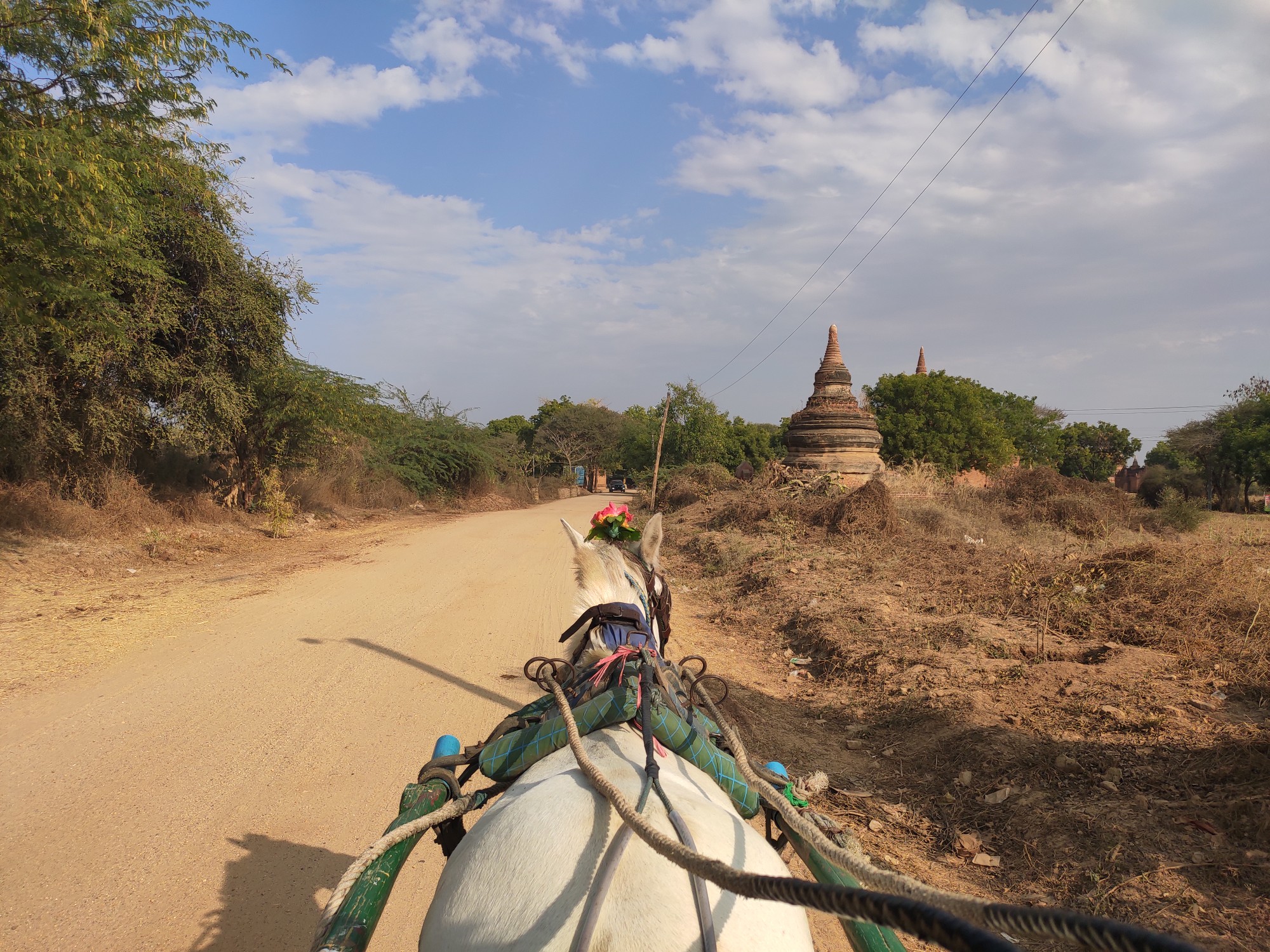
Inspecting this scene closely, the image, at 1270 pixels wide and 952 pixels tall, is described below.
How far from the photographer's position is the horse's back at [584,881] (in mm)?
1247

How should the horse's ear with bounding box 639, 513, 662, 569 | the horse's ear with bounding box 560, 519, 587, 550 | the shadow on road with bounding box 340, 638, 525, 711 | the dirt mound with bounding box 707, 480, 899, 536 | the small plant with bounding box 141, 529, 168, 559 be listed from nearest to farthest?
the horse's ear with bounding box 560, 519, 587, 550 < the horse's ear with bounding box 639, 513, 662, 569 < the shadow on road with bounding box 340, 638, 525, 711 < the small plant with bounding box 141, 529, 168, 559 < the dirt mound with bounding box 707, 480, 899, 536

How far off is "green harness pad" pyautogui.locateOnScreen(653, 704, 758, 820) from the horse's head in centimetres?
71

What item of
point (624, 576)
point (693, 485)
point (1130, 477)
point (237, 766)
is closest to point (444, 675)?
point (237, 766)

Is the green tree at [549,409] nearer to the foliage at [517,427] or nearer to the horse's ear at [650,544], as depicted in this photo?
the foliage at [517,427]

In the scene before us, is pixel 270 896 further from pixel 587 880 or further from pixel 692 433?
pixel 692 433

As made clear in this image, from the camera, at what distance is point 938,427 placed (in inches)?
918

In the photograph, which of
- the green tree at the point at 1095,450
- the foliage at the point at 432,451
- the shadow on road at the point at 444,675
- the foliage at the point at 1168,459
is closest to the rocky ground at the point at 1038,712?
the shadow on road at the point at 444,675

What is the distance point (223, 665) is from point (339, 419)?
917cm

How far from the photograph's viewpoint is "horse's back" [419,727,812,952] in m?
1.25

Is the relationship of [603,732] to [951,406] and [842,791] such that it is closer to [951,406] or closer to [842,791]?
[842,791]

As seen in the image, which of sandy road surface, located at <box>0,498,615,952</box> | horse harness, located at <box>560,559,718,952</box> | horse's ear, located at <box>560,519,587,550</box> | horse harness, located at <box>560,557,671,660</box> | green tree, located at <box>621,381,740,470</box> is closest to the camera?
horse harness, located at <box>560,559,718,952</box>

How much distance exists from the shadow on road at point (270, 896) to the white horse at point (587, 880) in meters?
1.65

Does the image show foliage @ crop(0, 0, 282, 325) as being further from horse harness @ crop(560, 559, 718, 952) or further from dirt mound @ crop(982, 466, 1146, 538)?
dirt mound @ crop(982, 466, 1146, 538)

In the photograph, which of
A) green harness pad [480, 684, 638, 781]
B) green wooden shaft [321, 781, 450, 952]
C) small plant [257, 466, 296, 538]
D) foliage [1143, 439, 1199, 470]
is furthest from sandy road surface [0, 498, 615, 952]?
foliage [1143, 439, 1199, 470]
